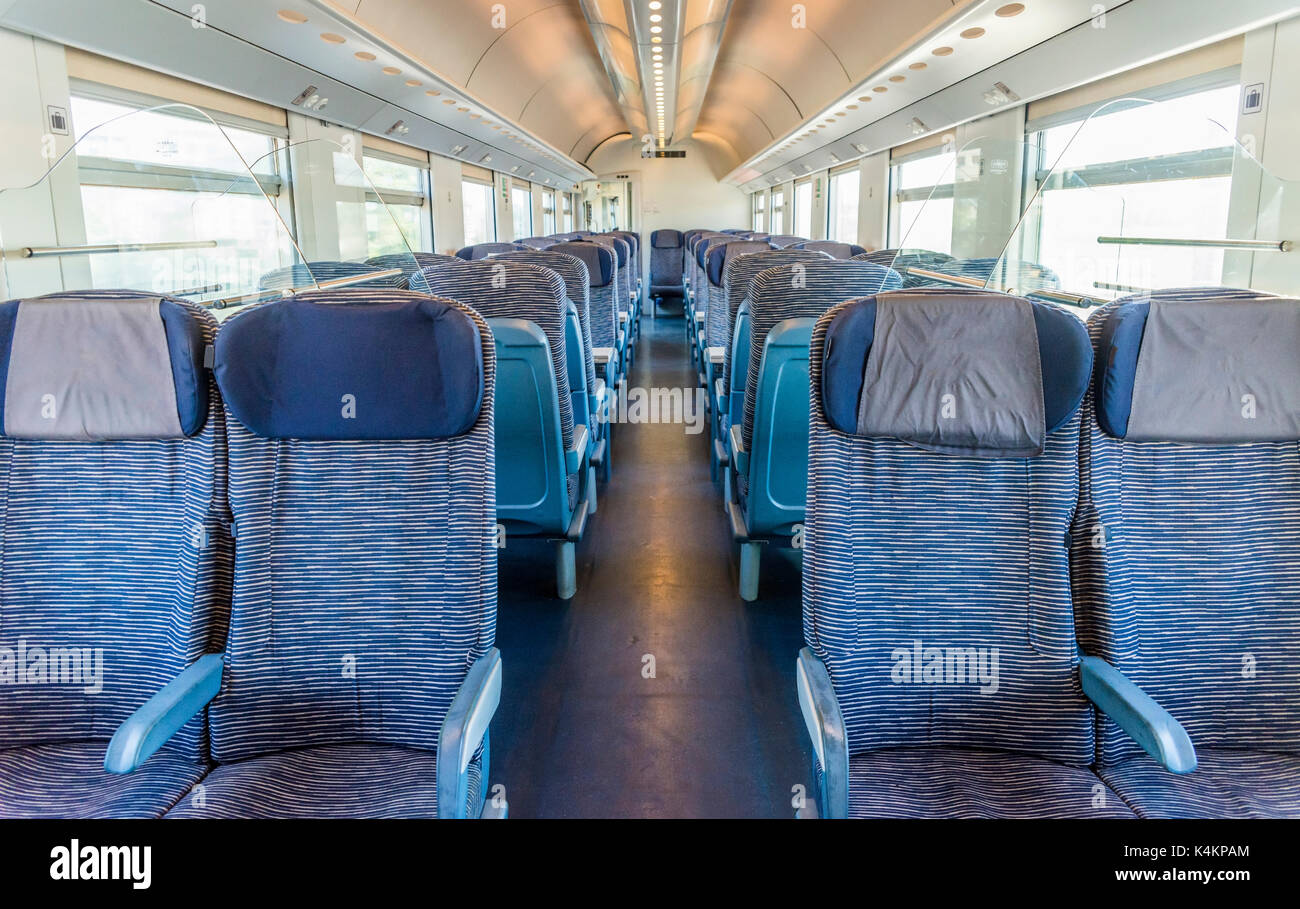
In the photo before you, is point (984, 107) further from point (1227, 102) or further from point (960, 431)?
point (960, 431)

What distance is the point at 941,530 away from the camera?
199 centimetres

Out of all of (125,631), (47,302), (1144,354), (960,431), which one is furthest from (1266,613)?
(47,302)

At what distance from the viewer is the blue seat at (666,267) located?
18.8 meters

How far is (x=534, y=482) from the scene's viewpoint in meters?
3.85

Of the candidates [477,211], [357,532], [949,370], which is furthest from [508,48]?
[949,370]

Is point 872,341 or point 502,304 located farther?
point 502,304

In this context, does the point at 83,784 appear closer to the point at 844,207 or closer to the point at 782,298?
the point at 782,298

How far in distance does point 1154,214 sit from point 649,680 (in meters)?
3.46

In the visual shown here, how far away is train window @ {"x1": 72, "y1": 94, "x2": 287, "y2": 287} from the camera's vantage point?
181 inches

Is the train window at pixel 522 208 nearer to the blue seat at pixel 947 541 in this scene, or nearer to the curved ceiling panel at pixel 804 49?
the curved ceiling panel at pixel 804 49

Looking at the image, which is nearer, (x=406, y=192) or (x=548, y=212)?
(x=406, y=192)

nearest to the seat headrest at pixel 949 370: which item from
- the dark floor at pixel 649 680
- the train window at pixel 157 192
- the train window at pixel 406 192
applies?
the dark floor at pixel 649 680

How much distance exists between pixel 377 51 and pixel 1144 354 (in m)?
5.42

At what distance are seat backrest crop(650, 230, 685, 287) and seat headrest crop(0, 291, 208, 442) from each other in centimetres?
1724
